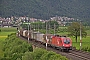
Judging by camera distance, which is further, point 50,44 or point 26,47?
point 50,44

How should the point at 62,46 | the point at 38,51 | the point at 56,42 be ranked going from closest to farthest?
the point at 38,51, the point at 62,46, the point at 56,42

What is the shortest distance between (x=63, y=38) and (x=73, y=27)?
145ft

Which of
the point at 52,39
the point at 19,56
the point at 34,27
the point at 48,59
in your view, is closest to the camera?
the point at 48,59

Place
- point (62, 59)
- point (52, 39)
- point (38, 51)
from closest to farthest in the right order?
point (62, 59) < point (38, 51) < point (52, 39)

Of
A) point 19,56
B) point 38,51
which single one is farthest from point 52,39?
point 38,51

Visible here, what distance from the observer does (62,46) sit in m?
47.9

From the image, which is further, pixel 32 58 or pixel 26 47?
pixel 26 47

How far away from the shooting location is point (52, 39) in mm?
55250

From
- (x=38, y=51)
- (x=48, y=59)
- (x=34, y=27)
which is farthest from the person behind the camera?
(x=34, y=27)

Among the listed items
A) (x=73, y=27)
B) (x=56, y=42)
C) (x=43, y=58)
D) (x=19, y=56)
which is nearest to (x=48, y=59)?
(x=43, y=58)

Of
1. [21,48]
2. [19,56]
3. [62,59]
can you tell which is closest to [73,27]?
[21,48]

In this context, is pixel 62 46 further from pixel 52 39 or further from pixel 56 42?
pixel 52 39

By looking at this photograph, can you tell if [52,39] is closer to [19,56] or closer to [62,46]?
[62,46]

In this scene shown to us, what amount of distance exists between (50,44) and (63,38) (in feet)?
31.6
